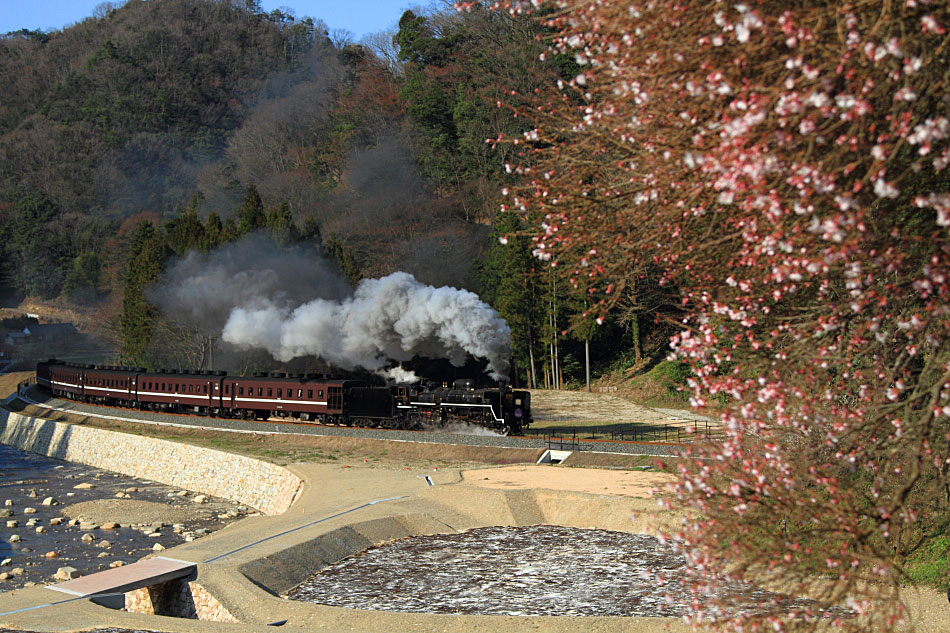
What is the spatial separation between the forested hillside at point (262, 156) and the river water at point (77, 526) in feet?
48.4

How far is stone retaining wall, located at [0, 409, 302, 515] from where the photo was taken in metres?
31.8

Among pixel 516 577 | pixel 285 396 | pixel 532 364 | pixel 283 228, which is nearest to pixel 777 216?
pixel 516 577

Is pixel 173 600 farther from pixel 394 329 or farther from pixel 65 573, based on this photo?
pixel 394 329

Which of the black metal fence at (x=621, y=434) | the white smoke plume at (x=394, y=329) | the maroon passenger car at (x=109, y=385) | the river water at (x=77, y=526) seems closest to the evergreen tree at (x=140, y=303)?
the maroon passenger car at (x=109, y=385)

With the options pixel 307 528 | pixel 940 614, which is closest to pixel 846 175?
pixel 940 614

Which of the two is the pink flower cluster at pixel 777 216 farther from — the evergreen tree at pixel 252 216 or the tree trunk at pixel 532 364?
the evergreen tree at pixel 252 216

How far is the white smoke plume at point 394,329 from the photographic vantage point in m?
37.8

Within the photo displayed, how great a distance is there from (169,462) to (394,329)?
11424mm

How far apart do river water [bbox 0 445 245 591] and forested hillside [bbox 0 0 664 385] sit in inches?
580

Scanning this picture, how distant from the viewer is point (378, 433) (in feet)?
120

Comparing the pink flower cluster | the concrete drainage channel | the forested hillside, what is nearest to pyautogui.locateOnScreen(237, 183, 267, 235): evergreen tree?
the forested hillside

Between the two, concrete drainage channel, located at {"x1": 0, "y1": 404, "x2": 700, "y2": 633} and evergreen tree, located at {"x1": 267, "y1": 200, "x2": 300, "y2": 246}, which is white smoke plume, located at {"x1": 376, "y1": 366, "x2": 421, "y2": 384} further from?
evergreen tree, located at {"x1": 267, "y1": 200, "x2": 300, "y2": 246}

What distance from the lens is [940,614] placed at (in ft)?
48.7

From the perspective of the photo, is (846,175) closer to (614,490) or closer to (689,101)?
(689,101)
